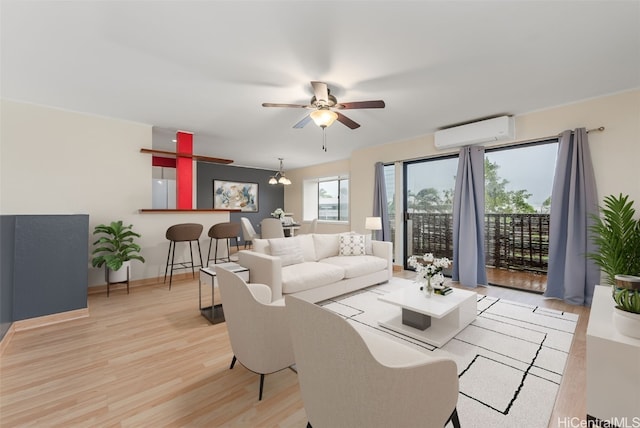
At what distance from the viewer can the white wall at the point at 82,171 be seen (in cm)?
333

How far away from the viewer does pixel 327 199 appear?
8234mm

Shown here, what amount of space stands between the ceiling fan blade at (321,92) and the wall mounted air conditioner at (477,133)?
8.23ft

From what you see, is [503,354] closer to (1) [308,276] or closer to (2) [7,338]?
(1) [308,276]

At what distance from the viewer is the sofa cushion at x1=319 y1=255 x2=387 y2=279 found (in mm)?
3625

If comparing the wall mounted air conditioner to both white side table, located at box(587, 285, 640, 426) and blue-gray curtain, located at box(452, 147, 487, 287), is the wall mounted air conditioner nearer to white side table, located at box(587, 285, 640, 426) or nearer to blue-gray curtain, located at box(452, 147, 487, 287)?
blue-gray curtain, located at box(452, 147, 487, 287)

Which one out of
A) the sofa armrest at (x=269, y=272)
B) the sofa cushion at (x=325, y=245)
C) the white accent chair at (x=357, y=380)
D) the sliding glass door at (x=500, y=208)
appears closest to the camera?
the white accent chair at (x=357, y=380)

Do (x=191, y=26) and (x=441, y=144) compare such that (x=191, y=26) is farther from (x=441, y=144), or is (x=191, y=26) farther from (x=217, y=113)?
(x=441, y=144)

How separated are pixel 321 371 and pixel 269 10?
217 centimetres

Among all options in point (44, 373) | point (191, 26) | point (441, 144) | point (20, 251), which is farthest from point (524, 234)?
point (20, 251)

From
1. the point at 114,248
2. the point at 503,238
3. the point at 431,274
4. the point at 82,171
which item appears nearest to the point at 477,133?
the point at 503,238

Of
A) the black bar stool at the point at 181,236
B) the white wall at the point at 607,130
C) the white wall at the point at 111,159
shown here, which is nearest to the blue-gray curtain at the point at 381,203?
the white wall at the point at 111,159

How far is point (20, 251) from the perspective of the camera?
2.60 meters

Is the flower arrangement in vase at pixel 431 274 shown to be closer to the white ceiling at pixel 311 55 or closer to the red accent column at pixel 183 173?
the white ceiling at pixel 311 55

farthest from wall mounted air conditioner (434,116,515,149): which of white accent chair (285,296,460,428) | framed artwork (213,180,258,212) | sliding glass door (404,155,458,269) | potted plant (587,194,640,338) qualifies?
framed artwork (213,180,258,212)
